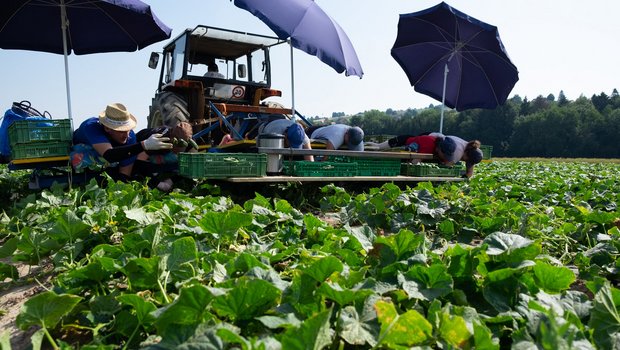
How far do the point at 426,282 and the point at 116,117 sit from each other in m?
3.94

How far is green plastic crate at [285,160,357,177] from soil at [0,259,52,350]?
8.73 ft

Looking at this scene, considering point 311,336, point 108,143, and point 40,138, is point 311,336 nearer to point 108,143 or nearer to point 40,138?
point 108,143

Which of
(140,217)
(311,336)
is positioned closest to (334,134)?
(140,217)

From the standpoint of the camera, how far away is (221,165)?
156 inches

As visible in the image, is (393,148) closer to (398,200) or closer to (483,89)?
(398,200)

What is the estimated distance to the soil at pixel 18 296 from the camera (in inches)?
55.8

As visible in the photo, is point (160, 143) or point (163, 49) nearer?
point (160, 143)

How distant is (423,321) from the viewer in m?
1.03

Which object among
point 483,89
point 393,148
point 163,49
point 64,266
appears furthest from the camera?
point 483,89

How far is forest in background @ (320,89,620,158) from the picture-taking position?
167 ft

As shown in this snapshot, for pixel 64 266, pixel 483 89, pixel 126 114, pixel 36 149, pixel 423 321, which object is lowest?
pixel 64 266

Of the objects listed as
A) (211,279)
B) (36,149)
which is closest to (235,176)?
(36,149)

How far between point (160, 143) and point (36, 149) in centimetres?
119

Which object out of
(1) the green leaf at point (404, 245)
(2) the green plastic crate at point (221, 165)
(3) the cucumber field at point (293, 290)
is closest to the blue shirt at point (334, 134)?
(2) the green plastic crate at point (221, 165)
